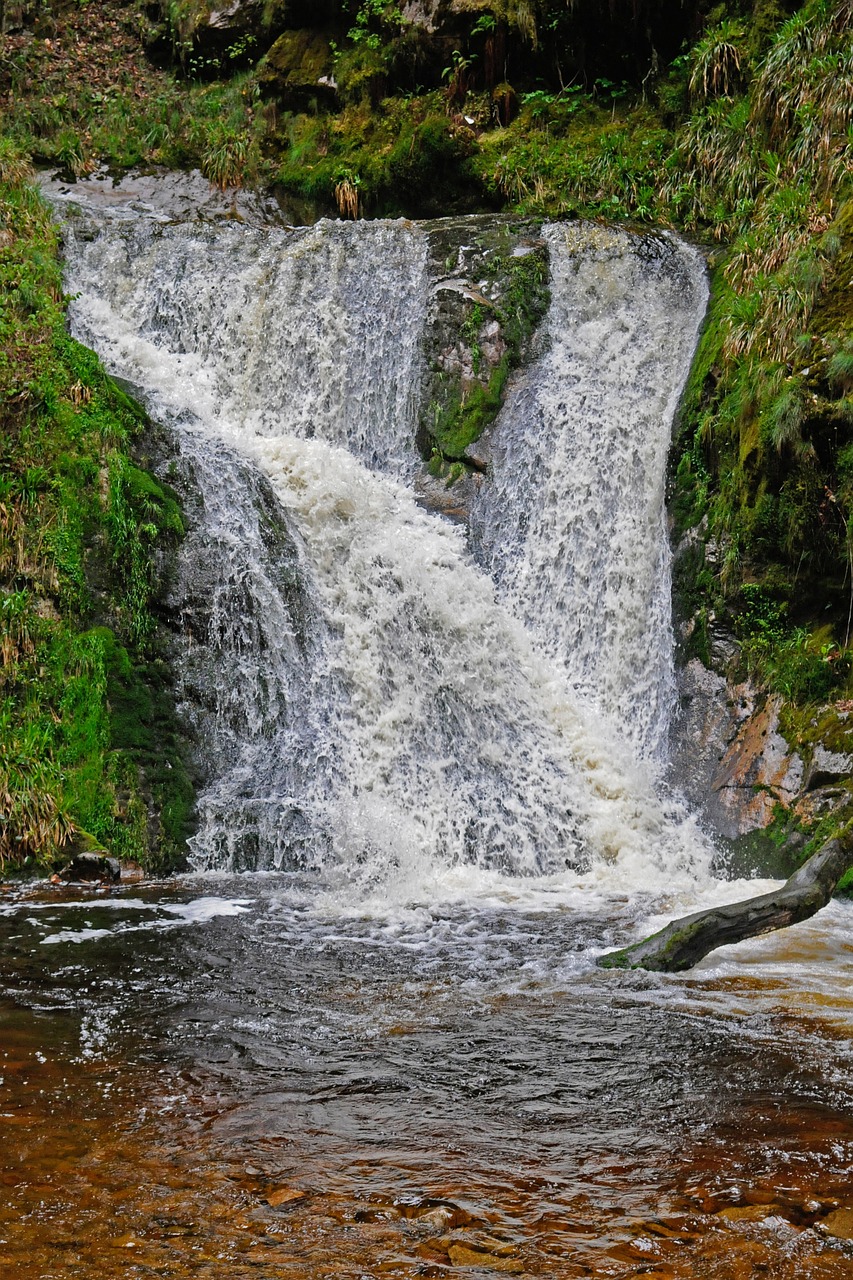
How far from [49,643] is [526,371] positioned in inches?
284

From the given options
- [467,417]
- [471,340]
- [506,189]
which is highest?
[506,189]

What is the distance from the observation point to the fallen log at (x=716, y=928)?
557 cm

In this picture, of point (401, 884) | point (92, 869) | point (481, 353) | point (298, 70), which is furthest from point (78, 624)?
point (298, 70)

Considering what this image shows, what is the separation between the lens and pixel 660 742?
32.5ft

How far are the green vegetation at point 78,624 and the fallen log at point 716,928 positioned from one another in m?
4.43

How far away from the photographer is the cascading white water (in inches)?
420

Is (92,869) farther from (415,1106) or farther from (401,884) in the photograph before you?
(415,1106)

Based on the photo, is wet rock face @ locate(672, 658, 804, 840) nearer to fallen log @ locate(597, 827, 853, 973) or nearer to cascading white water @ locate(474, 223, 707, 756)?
cascading white water @ locate(474, 223, 707, 756)

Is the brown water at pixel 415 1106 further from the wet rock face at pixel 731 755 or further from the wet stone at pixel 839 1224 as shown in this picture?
the wet rock face at pixel 731 755

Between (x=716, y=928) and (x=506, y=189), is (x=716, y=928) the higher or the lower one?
the lower one

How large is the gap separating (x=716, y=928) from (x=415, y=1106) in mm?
2336

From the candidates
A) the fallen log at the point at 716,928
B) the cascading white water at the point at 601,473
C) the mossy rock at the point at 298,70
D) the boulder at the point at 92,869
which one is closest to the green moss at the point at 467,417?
the cascading white water at the point at 601,473

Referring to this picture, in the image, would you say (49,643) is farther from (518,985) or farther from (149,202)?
(149,202)

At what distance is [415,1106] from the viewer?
12.8ft
